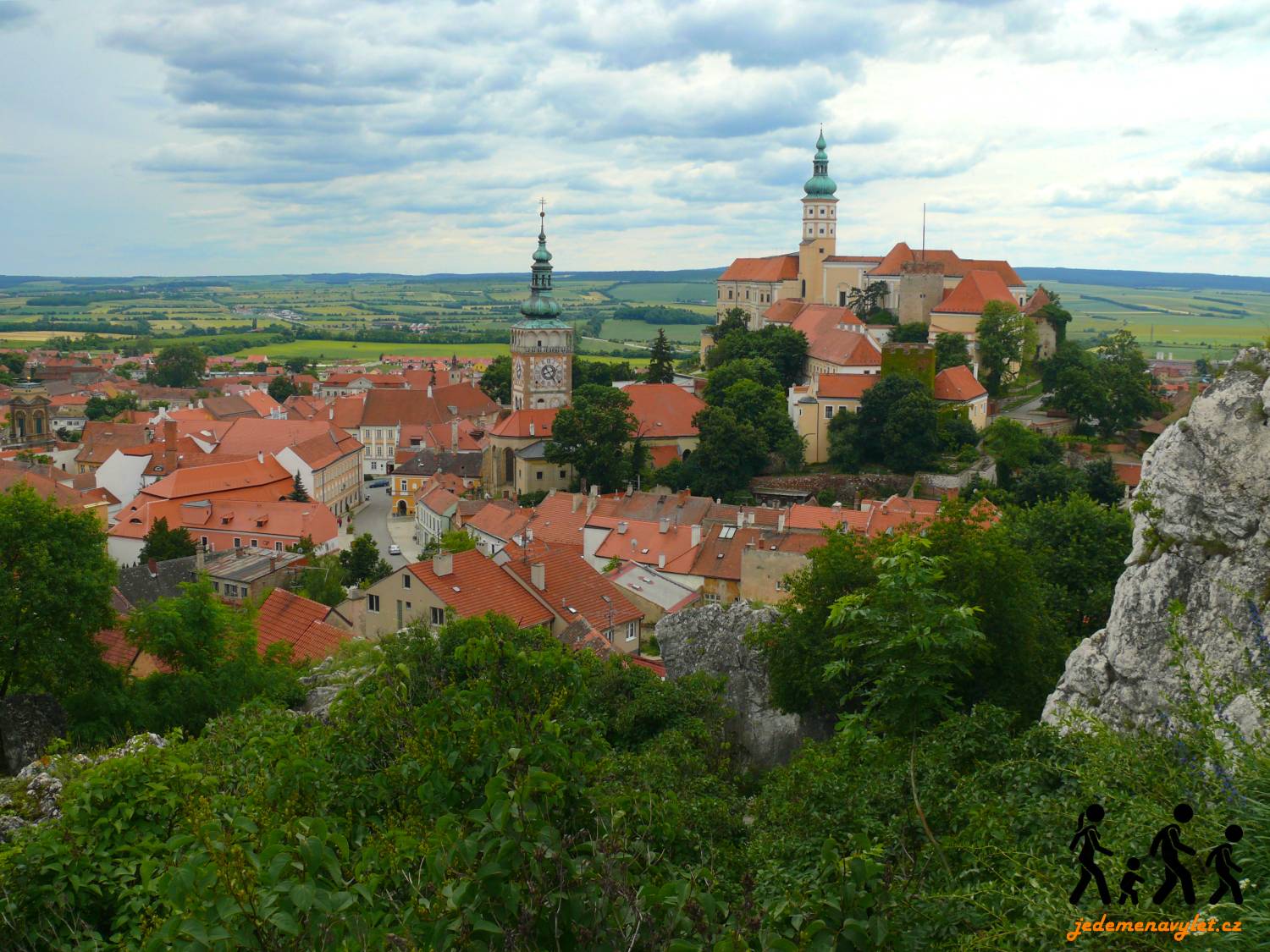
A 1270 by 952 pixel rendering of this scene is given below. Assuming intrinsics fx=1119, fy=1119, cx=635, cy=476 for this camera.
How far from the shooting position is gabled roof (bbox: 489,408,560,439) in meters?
66.1

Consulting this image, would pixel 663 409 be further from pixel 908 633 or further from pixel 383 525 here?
pixel 908 633

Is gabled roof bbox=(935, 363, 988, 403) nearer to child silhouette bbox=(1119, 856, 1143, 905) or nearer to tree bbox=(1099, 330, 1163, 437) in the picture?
tree bbox=(1099, 330, 1163, 437)

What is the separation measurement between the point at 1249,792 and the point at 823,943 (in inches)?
102

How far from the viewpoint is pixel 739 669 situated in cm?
1998

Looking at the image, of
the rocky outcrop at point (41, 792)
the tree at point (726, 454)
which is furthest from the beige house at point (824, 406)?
the rocky outcrop at point (41, 792)

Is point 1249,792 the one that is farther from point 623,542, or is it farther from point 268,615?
point 623,542

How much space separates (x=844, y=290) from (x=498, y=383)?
35357 millimetres

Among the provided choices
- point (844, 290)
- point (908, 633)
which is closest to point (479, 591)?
point (908, 633)

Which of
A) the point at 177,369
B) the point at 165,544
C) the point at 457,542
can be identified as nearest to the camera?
the point at 457,542

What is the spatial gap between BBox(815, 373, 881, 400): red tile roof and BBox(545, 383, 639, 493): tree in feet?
33.8

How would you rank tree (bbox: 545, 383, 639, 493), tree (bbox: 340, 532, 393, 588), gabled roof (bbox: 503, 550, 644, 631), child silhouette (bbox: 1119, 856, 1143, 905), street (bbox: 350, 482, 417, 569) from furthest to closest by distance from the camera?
tree (bbox: 545, 383, 639, 493) → street (bbox: 350, 482, 417, 569) → tree (bbox: 340, 532, 393, 588) → gabled roof (bbox: 503, 550, 644, 631) → child silhouette (bbox: 1119, 856, 1143, 905)

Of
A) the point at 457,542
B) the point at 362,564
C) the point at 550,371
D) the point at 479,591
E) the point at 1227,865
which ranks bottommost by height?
the point at 362,564

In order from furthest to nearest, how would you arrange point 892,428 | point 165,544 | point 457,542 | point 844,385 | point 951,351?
1. point 951,351
2. point 844,385
3. point 892,428
4. point 165,544
5. point 457,542

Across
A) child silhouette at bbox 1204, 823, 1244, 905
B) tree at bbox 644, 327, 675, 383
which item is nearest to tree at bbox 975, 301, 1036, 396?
tree at bbox 644, 327, 675, 383
